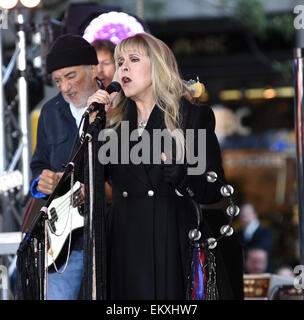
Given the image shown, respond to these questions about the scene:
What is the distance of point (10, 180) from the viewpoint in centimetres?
542

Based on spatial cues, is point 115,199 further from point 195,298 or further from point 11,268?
point 11,268

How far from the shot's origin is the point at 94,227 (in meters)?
3.15

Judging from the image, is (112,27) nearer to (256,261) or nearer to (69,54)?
(69,54)

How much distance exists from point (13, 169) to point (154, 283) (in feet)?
8.28

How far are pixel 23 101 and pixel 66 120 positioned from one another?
1551mm

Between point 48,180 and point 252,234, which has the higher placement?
point 48,180

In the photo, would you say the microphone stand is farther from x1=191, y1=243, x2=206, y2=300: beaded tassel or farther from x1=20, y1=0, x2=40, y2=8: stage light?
x1=20, y1=0, x2=40, y2=8: stage light

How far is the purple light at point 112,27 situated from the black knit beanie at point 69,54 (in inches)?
14.8

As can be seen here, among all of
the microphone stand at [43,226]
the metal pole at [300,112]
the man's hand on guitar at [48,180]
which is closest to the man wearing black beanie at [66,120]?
the man's hand on guitar at [48,180]

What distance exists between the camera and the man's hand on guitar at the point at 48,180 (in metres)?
3.69

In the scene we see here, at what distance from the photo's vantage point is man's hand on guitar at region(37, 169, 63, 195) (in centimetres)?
369

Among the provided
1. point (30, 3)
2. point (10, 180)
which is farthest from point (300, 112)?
point (30, 3)

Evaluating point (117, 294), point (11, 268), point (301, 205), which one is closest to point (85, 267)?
point (117, 294)

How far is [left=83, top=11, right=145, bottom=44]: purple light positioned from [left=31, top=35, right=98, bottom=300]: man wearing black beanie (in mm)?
344
